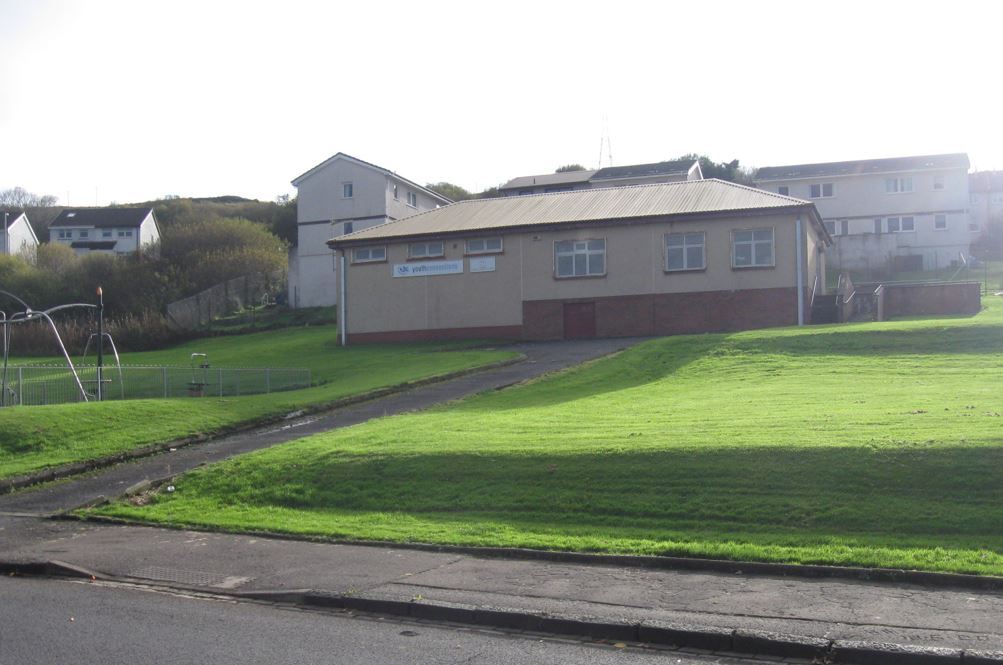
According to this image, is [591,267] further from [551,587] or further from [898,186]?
[898,186]

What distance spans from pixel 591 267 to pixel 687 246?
4500 millimetres

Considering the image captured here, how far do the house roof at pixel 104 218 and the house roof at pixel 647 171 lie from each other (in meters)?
58.3

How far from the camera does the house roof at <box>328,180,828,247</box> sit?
43.1 meters

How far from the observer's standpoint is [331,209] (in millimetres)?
67312

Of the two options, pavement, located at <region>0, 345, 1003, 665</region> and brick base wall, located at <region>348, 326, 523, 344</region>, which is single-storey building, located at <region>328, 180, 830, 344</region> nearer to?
brick base wall, located at <region>348, 326, 523, 344</region>

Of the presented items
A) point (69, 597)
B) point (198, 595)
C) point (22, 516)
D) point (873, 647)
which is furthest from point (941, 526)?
point (22, 516)

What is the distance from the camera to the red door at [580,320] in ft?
147

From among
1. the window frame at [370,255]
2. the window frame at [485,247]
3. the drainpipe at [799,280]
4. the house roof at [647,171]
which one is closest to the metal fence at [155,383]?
the window frame at [485,247]

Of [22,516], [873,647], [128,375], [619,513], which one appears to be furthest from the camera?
[128,375]

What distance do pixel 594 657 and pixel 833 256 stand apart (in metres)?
61.6

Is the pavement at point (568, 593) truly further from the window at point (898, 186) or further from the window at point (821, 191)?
the window at point (821, 191)

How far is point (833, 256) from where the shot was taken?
6500cm

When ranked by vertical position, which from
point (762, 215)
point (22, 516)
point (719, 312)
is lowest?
point (22, 516)

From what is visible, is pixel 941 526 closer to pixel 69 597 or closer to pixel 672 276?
pixel 69 597
